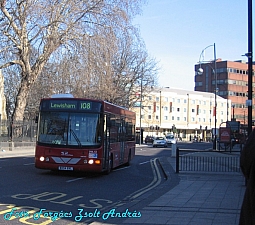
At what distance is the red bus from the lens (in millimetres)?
16672

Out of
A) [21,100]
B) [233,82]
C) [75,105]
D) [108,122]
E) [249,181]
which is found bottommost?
[249,181]

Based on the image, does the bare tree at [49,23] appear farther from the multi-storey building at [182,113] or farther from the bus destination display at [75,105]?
the multi-storey building at [182,113]

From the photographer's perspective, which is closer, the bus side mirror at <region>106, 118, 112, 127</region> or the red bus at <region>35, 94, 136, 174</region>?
the red bus at <region>35, 94, 136, 174</region>

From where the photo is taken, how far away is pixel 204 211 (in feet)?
31.3

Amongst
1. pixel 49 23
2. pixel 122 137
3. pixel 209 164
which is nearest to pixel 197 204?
pixel 209 164

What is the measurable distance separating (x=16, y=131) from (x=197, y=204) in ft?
94.5

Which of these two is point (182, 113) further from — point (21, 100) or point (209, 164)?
point (209, 164)

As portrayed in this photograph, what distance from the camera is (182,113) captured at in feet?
370

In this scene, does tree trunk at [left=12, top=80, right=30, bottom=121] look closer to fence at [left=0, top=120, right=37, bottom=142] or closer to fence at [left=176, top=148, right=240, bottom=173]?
fence at [left=0, top=120, right=37, bottom=142]

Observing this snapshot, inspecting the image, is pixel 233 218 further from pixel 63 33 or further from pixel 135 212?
pixel 63 33

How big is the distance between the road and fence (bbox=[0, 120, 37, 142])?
749 inches

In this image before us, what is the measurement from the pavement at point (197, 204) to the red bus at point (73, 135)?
3010mm

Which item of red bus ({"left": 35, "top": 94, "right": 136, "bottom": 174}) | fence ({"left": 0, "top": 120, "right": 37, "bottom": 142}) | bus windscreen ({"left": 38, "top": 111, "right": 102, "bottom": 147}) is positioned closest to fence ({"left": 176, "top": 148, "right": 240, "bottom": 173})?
red bus ({"left": 35, "top": 94, "right": 136, "bottom": 174})

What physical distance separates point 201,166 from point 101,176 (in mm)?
5269
